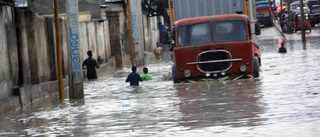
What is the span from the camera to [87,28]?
29.0 metres

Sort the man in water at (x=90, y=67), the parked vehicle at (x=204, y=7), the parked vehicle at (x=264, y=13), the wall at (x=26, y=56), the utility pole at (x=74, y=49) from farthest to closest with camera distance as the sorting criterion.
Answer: the parked vehicle at (x=264, y=13)
the man in water at (x=90, y=67)
the parked vehicle at (x=204, y=7)
the utility pole at (x=74, y=49)
the wall at (x=26, y=56)

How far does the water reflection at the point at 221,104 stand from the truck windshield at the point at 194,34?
129 centimetres

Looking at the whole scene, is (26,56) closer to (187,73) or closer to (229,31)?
(187,73)

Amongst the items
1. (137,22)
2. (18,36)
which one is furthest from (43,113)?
(137,22)

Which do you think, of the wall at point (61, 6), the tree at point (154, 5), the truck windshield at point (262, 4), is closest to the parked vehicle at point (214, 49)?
the wall at point (61, 6)

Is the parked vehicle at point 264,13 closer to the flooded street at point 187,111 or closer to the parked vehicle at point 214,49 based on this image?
the flooded street at point 187,111

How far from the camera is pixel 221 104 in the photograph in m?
13.7

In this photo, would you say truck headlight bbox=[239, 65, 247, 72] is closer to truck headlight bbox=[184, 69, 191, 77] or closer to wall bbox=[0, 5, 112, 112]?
truck headlight bbox=[184, 69, 191, 77]

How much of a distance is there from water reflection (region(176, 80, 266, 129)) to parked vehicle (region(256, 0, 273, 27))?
43662 millimetres

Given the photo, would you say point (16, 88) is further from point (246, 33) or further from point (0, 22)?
point (246, 33)

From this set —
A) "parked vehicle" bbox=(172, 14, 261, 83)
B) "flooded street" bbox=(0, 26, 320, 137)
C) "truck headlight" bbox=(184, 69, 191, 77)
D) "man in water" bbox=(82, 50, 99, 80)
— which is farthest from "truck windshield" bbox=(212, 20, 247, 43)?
"man in water" bbox=(82, 50, 99, 80)

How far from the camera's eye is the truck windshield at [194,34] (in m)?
19.2

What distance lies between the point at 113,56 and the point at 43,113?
21792 mm

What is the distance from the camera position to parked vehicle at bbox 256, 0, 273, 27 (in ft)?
202
